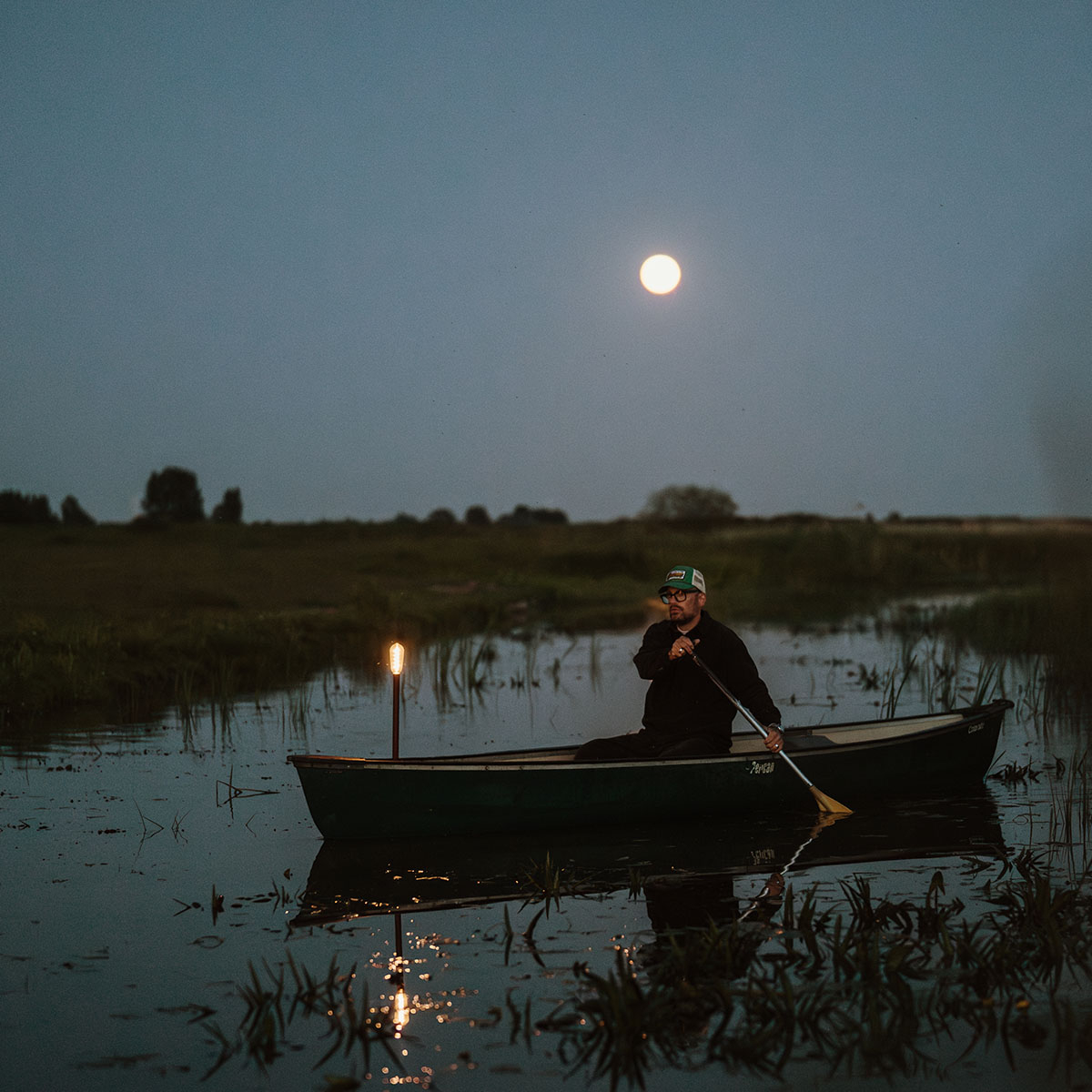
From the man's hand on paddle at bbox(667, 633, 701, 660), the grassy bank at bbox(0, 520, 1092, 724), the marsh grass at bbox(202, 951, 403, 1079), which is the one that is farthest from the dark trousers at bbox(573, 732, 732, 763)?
the grassy bank at bbox(0, 520, 1092, 724)

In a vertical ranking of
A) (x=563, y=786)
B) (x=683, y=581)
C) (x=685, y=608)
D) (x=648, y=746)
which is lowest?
(x=563, y=786)

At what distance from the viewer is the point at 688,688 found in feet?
29.0

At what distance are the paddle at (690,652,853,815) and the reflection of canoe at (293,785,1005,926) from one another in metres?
0.14

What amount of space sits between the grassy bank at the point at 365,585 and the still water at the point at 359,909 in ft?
9.70

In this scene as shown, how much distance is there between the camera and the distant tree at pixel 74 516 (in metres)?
41.1

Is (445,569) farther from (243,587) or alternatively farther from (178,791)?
(178,791)

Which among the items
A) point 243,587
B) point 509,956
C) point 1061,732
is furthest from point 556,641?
point 509,956

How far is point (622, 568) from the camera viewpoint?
42.4 meters

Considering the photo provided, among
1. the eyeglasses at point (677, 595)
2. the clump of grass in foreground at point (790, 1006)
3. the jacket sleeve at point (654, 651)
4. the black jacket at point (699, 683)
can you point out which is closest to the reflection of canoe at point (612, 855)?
the black jacket at point (699, 683)

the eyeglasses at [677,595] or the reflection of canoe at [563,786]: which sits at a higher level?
the eyeglasses at [677,595]

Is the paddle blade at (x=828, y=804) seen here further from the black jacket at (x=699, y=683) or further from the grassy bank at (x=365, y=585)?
the grassy bank at (x=365, y=585)

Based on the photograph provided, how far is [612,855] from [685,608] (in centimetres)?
173

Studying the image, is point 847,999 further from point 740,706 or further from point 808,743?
point 808,743

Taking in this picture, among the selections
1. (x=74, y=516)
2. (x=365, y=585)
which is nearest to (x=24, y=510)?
(x=74, y=516)
